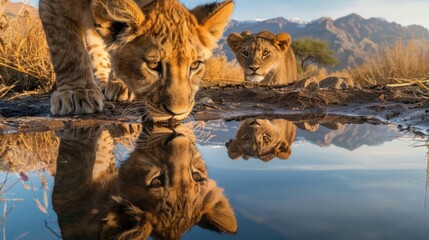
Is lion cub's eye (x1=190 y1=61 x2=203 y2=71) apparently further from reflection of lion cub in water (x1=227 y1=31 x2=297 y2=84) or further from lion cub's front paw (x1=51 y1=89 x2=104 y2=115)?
reflection of lion cub in water (x1=227 y1=31 x2=297 y2=84)

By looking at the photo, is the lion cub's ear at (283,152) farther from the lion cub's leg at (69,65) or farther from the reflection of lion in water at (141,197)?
the lion cub's leg at (69,65)

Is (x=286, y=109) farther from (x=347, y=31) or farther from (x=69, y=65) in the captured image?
(x=347, y=31)

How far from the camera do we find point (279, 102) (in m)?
5.55

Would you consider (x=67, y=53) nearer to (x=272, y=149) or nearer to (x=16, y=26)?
(x=272, y=149)

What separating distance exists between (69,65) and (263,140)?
6.59 feet

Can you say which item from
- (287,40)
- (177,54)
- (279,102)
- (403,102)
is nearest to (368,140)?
(177,54)

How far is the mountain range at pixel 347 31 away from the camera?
4350 inches

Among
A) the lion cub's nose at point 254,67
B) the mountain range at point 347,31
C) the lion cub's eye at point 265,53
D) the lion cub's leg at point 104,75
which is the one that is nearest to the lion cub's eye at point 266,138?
the lion cub's leg at point 104,75

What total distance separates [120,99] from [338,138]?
8.32 ft

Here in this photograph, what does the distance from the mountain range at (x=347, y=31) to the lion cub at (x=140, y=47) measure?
9957cm

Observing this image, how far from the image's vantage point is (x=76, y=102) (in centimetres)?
407

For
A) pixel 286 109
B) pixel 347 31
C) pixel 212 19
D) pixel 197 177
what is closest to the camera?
pixel 197 177

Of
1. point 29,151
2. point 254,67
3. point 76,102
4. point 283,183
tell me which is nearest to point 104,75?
point 76,102

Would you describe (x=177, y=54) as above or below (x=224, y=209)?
above
